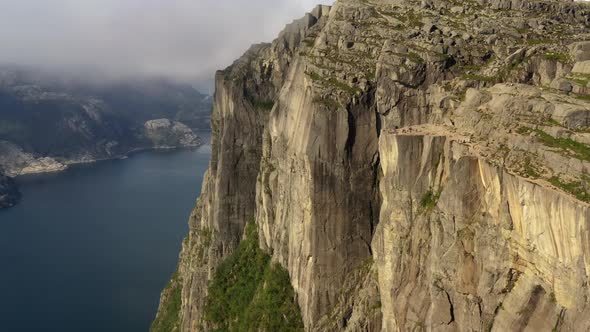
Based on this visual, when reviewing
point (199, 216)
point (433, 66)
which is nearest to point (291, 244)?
point (433, 66)

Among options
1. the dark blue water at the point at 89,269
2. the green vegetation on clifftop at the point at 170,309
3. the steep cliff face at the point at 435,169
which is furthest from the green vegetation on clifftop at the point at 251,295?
the dark blue water at the point at 89,269

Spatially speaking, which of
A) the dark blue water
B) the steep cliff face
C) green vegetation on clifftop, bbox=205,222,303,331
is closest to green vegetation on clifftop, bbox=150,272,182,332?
the dark blue water

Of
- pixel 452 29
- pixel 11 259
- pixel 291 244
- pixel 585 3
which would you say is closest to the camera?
pixel 452 29

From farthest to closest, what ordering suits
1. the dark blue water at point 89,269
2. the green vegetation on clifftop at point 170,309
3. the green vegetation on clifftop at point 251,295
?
the dark blue water at point 89,269 → the green vegetation on clifftop at point 170,309 → the green vegetation on clifftop at point 251,295

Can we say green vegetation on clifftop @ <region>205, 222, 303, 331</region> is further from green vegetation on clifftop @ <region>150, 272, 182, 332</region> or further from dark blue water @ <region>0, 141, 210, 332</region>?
dark blue water @ <region>0, 141, 210, 332</region>

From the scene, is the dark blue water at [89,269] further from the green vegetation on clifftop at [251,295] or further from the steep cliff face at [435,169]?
the steep cliff face at [435,169]

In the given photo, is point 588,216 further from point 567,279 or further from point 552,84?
point 552,84
